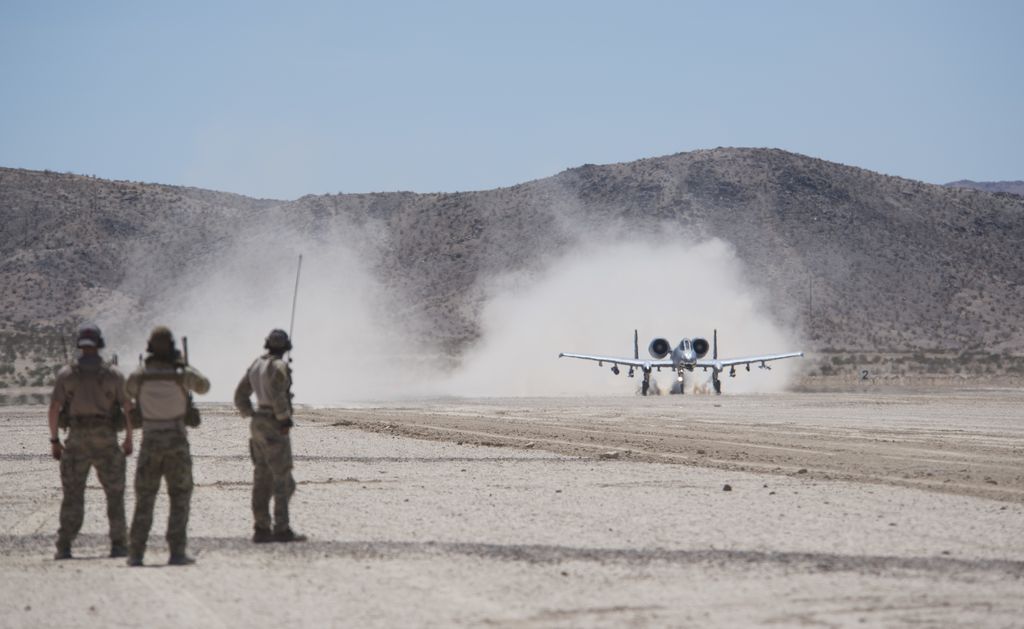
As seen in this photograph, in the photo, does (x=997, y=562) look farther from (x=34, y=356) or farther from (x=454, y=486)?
(x=34, y=356)

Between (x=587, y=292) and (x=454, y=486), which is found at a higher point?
(x=587, y=292)

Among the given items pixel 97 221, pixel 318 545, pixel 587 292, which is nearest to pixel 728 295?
pixel 587 292

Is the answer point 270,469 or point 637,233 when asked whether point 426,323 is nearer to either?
point 637,233

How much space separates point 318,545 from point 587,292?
90.2m

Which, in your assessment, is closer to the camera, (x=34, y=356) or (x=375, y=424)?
(x=375, y=424)

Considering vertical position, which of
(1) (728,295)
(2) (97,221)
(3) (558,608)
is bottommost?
(3) (558,608)

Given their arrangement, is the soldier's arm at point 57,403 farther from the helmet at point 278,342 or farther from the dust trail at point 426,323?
the dust trail at point 426,323

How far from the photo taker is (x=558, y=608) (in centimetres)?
958

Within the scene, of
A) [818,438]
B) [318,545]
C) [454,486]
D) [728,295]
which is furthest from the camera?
[728,295]

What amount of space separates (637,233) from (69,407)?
124198mm

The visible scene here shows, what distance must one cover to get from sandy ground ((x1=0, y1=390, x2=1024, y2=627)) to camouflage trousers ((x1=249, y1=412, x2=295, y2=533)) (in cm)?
33

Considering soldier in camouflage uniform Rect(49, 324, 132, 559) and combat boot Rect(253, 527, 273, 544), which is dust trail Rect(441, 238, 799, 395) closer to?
combat boot Rect(253, 527, 273, 544)

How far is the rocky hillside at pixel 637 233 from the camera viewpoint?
396 ft

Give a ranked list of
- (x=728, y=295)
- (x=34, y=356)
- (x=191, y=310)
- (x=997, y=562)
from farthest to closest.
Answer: (x=191, y=310) → (x=728, y=295) → (x=34, y=356) → (x=997, y=562)
